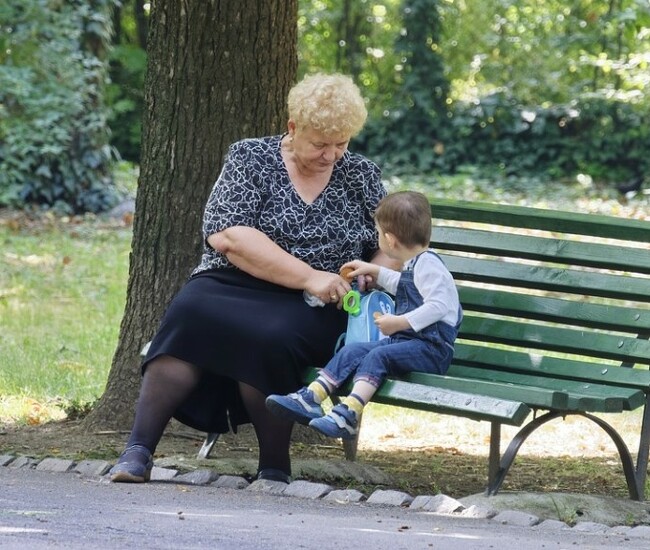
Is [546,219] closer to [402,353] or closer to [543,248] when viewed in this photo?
[543,248]

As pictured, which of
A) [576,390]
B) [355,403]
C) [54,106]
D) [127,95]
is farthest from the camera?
[127,95]

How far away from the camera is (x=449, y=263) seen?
→ 5469 mm

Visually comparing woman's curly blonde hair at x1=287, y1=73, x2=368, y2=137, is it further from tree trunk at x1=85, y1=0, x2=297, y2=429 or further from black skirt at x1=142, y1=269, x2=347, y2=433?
tree trunk at x1=85, y1=0, x2=297, y2=429

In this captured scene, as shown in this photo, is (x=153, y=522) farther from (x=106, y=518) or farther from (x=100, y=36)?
(x=100, y=36)

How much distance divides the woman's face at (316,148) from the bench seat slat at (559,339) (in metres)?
0.87

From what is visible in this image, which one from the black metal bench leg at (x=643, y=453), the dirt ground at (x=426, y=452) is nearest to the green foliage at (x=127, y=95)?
the dirt ground at (x=426, y=452)

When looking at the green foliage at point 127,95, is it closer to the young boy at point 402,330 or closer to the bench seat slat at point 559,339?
the bench seat slat at point 559,339

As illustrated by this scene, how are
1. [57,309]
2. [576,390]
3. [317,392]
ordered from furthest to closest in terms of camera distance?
[57,309] → [576,390] → [317,392]

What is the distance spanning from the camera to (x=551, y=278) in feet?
17.2

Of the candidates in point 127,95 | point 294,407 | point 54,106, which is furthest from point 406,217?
point 127,95

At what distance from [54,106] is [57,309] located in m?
4.77

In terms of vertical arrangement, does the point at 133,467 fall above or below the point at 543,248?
below

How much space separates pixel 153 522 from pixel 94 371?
3.63 metres

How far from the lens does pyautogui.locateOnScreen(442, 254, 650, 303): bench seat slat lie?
5.07 metres
